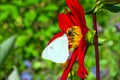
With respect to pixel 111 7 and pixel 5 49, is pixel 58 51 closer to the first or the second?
pixel 111 7

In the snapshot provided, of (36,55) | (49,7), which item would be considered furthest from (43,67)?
(49,7)

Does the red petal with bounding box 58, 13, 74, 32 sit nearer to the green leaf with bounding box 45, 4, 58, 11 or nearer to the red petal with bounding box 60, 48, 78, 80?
the red petal with bounding box 60, 48, 78, 80

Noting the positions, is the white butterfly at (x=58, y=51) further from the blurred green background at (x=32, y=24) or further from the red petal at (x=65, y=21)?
the blurred green background at (x=32, y=24)

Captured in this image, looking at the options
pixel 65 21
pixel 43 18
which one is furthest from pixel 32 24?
pixel 65 21

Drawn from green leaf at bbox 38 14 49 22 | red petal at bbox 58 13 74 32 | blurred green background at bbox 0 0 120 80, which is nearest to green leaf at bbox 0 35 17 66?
red petal at bbox 58 13 74 32

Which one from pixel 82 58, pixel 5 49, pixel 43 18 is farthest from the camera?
pixel 43 18

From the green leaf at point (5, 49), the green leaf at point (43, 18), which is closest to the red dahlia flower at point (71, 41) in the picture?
the green leaf at point (5, 49)
